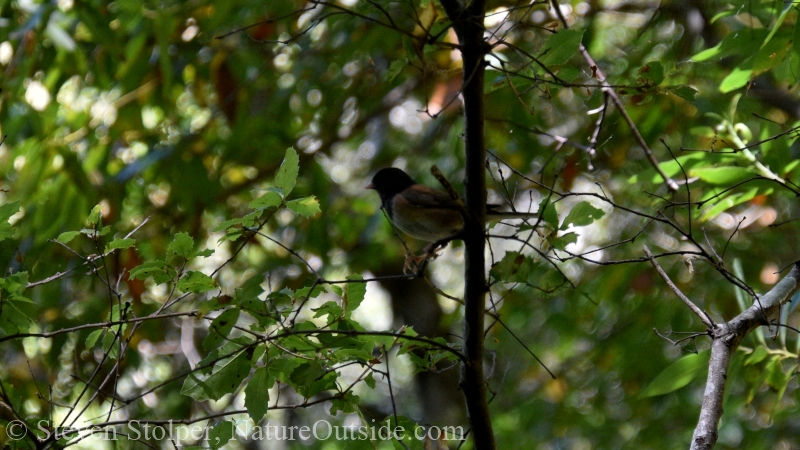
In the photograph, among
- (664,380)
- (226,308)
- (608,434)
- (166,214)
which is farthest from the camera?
(608,434)

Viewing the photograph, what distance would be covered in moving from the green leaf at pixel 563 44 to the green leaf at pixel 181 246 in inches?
32.5

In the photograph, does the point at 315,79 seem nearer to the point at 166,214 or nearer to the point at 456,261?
the point at 166,214

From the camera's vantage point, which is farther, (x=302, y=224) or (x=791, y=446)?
(x=302, y=224)

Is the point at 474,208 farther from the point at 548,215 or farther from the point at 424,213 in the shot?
the point at 424,213

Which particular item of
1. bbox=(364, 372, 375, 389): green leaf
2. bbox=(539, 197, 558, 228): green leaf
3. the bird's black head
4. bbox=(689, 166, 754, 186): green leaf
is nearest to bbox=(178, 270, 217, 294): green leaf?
A: bbox=(364, 372, 375, 389): green leaf

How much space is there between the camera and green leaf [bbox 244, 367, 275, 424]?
137 cm

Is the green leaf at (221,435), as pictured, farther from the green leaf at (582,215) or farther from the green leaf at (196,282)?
the green leaf at (582,215)

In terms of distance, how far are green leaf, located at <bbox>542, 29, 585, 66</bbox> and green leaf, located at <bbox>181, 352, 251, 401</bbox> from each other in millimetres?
865

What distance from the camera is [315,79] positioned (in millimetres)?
4184

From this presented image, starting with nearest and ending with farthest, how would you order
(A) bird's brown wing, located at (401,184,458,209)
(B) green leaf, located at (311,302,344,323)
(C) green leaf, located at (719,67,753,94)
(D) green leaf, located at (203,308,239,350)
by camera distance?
(D) green leaf, located at (203,308,239,350)
(B) green leaf, located at (311,302,344,323)
(C) green leaf, located at (719,67,753,94)
(A) bird's brown wing, located at (401,184,458,209)

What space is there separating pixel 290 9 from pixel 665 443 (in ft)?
11.4

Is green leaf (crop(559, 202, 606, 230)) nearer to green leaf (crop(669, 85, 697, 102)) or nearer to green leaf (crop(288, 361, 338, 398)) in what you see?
green leaf (crop(669, 85, 697, 102))

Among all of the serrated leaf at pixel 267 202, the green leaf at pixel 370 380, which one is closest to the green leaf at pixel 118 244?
the serrated leaf at pixel 267 202

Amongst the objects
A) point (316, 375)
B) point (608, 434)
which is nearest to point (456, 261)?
point (608, 434)
